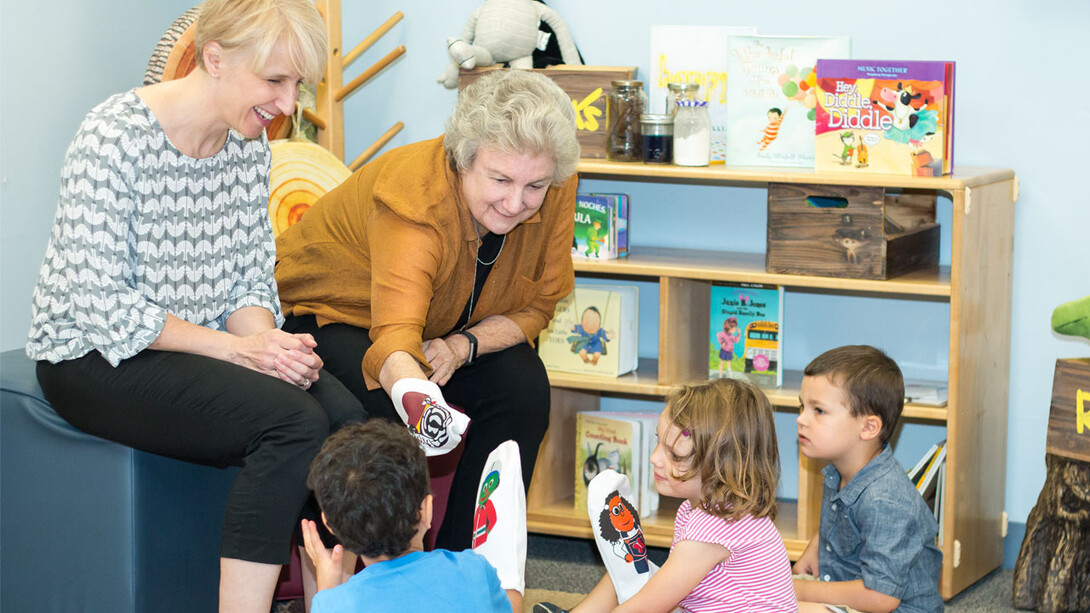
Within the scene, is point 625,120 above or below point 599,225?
above

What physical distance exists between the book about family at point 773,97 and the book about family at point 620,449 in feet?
2.05

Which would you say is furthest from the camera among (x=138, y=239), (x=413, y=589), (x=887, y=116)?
(x=887, y=116)

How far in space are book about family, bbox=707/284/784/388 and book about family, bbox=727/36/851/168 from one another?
289mm

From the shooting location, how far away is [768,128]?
100.0 inches

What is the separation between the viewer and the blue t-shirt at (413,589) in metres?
1.39

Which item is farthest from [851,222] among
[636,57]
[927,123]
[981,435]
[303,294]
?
[303,294]

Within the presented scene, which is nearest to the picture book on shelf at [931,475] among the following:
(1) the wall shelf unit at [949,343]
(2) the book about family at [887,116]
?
(1) the wall shelf unit at [949,343]

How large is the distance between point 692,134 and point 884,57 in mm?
489

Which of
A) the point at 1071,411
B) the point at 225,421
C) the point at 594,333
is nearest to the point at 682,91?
the point at 594,333

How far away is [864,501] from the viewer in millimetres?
1912

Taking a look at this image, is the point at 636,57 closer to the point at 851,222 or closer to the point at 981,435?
the point at 851,222

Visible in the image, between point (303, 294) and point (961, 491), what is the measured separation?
1.35 m

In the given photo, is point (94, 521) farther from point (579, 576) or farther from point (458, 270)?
point (579, 576)

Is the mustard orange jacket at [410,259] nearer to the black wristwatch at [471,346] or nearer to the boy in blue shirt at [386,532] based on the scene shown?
the black wristwatch at [471,346]
